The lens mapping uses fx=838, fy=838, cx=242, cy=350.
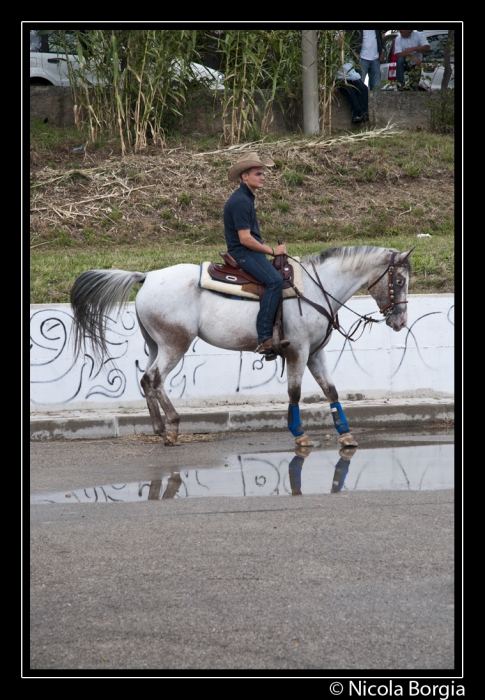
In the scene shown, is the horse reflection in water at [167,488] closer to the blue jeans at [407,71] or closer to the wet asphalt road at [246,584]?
the wet asphalt road at [246,584]

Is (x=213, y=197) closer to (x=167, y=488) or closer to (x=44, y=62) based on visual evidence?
(x=44, y=62)

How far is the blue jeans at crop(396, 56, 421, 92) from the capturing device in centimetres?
1902

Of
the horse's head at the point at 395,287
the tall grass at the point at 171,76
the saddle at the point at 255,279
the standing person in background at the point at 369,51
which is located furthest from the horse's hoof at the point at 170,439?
the standing person in background at the point at 369,51

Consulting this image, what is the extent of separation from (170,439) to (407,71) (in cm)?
1398

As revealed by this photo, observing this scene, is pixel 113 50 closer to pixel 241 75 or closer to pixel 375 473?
pixel 241 75

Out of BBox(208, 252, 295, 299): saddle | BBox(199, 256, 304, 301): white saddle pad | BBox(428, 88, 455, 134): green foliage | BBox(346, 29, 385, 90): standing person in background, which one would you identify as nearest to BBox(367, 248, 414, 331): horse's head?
BBox(199, 256, 304, 301): white saddle pad

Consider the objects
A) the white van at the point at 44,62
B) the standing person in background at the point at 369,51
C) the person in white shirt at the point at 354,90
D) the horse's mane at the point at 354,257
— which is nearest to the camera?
the horse's mane at the point at 354,257

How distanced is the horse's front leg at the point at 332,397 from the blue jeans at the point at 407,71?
11.9 m

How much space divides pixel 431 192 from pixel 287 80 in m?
3.76

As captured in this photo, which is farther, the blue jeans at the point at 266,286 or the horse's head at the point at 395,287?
the horse's head at the point at 395,287

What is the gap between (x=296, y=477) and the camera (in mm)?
7230

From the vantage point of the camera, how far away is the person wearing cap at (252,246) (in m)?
8.49
